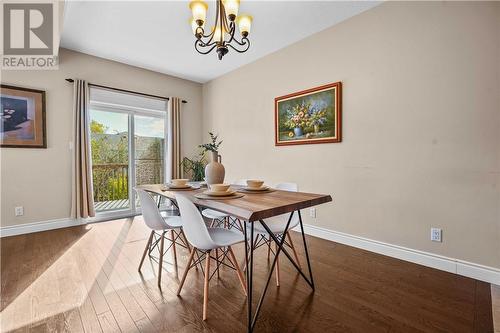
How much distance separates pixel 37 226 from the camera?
3.32 metres

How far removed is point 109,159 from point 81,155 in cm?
55

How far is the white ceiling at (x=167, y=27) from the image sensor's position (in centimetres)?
254

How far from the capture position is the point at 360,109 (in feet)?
8.82

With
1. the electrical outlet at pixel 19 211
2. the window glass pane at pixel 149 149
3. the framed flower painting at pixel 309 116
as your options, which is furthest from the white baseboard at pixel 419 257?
the electrical outlet at pixel 19 211


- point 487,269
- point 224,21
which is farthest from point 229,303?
point 224,21

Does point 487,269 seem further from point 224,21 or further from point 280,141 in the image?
point 224,21

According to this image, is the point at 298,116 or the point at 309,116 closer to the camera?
the point at 309,116

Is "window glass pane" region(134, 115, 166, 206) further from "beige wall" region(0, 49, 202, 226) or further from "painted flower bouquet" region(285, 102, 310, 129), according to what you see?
"painted flower bouquet" region(285, 102, 310, 129)

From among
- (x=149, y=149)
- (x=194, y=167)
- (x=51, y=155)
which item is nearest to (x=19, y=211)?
(x=51, y=155)

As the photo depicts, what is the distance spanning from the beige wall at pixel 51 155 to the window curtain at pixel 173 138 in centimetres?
87

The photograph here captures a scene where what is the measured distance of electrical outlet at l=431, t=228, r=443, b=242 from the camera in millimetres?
2188

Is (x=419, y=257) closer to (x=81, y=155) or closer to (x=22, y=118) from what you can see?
(x=81, y=155)

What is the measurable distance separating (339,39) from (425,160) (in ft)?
5.70

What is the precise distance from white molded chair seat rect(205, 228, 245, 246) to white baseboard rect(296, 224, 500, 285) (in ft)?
5.52
